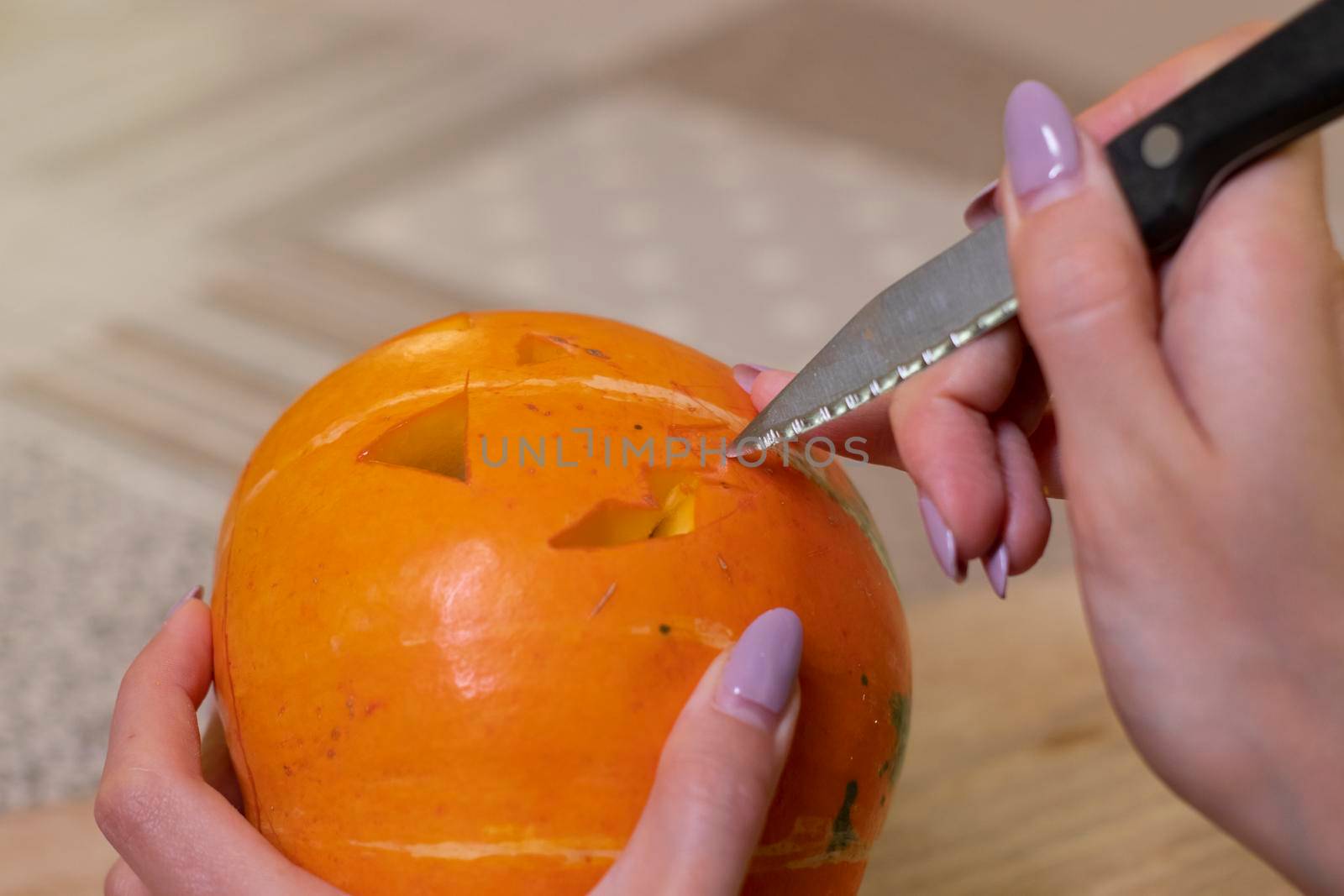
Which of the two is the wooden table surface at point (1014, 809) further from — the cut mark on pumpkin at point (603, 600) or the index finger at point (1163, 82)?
the index finger at point (1163, 82)

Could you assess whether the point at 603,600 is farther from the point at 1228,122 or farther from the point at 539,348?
the point at 1228,122

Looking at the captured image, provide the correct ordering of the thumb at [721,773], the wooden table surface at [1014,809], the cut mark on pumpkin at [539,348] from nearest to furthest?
the thumb at [721,773] < the cut mark on pumpkin at [539,348] < the wooden table surface at [1014,809]

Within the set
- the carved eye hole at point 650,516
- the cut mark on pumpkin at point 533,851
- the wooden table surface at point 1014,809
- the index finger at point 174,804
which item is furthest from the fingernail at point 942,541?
the wooden table surface at point 1014,809

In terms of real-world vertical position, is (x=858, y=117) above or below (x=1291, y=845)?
below

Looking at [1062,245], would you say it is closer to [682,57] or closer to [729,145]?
[729,145]

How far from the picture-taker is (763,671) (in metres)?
0.78

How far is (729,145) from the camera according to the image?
3.08 meters

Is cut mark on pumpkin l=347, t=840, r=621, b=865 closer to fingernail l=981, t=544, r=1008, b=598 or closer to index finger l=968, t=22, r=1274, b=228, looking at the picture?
fingernail l=981, t=544, r=1008, b=598

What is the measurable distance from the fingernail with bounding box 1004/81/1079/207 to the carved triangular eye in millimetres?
401

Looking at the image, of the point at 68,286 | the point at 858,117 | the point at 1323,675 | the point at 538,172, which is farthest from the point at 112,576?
the point at 858,117

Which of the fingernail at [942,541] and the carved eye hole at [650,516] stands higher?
the fingernail at [942,541]

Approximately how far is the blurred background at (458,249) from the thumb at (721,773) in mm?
517

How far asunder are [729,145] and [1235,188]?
246 centimetres

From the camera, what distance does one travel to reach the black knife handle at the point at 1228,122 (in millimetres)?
621
